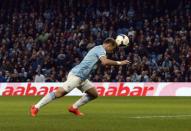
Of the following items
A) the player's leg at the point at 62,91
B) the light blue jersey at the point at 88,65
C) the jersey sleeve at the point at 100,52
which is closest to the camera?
the player's leg at the point at 62,91

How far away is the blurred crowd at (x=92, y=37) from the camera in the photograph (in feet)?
121

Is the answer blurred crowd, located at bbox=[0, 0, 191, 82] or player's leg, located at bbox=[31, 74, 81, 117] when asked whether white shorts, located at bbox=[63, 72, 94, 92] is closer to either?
player's leg, located at bbox=[31, 74, 81, 117]

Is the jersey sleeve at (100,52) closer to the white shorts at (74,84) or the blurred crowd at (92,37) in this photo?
the white shorts at (74,84)

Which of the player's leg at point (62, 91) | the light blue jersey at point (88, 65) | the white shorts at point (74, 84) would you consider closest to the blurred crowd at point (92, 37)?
the white shorts at point (74, 84)

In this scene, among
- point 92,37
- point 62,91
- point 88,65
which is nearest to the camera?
point 62,91

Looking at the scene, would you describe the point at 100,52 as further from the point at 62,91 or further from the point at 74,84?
the point at 62,91

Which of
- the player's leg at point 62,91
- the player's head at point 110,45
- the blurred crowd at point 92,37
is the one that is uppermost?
the player's head at point 110,45

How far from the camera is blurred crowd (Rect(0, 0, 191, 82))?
36781mm

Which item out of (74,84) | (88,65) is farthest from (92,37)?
(74,84)

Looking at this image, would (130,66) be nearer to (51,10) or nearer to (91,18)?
(91,18)

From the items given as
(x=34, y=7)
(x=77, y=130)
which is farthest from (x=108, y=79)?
(x=77, y=130)

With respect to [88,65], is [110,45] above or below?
above

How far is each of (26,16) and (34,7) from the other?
1596mm

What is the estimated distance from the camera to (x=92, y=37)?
40.1 metres
